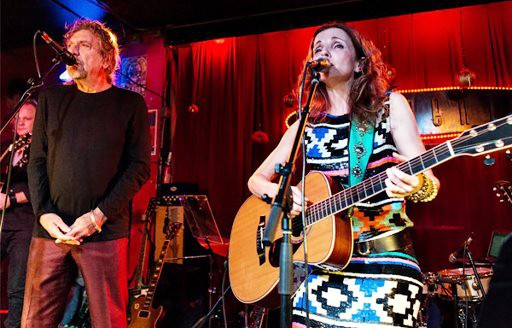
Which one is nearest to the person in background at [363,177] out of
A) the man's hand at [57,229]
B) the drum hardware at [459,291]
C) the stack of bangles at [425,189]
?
the stack of bangles at [425,189]

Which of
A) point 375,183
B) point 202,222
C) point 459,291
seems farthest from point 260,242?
point 459,291

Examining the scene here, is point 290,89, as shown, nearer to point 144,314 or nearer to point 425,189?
point 144,314

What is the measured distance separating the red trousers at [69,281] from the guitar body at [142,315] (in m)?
2.10

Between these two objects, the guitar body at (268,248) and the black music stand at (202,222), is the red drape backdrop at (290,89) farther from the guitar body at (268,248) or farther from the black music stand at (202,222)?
the guitar body at (268,248)

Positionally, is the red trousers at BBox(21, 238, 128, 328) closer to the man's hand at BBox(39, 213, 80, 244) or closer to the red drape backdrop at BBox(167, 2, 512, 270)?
the man's hand at BBox(39, 213, 80, 244)

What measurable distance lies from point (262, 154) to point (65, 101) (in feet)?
14.8

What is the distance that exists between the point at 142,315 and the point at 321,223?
3.09m

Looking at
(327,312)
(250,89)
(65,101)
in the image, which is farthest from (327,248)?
(250,89)

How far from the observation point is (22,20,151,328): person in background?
2.46 metres

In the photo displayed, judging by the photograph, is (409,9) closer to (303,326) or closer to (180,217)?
(180,217)

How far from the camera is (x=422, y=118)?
6480mm

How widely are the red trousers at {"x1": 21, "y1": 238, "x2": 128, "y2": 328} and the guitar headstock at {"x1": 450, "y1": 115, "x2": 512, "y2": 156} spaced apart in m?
1.83

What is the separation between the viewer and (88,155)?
2.62 meters

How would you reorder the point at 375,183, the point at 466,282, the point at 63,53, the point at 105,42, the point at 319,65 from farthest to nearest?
the point at 466,282, the point at 105,42, the point at 63,53, the point at 319,65, the point at 375,183
